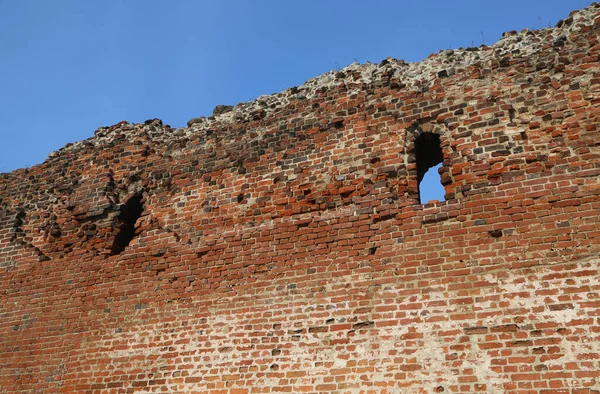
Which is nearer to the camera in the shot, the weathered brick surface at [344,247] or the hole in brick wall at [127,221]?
the weathered brick surface at [344,247]

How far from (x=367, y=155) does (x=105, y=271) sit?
3776 mm

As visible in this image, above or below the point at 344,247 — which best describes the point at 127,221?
above

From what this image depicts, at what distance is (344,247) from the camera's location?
224 inches

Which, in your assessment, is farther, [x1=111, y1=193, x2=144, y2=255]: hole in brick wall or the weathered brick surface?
[x1=111, y1=193, x2=144, y2=255]: hole in brick wall

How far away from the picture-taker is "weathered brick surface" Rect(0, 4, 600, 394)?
4.79 m

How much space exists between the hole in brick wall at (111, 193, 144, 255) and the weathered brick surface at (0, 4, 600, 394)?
6 centimetres

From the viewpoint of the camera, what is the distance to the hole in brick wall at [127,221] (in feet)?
23.6

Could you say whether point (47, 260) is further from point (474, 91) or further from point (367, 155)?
point (474, 91)

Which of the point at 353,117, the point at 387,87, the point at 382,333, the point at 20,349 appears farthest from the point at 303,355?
the point at 20,349

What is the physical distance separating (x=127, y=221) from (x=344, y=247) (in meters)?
3.44

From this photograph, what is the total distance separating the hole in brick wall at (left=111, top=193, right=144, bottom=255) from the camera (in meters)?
7.18

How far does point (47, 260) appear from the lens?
738 centimetres

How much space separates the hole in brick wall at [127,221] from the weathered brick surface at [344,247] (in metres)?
0.06

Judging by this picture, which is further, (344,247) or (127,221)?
(127,221)
